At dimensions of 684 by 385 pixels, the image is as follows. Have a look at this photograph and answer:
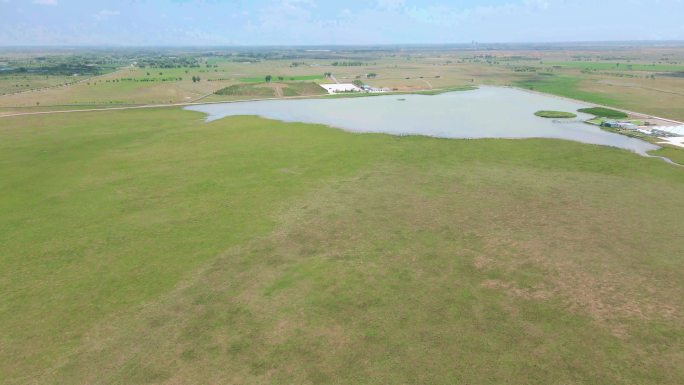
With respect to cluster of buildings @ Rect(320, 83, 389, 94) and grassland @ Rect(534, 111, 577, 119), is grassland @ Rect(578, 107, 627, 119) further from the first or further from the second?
cluster of buildings @ Rect(320, 83, 389, 94)

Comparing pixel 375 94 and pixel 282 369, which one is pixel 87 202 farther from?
pixel 375 94

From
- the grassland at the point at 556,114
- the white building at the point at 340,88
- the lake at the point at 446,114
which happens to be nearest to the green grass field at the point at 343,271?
the lake at the point at 446,114

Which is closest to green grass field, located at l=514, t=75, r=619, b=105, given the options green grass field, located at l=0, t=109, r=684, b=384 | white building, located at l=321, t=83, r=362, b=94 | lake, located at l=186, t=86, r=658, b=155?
lake, located at l=186, t=86, r=658, b=155

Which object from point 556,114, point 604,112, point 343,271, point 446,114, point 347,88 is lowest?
point 343,271

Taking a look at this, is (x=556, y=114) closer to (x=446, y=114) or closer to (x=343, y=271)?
(x=446, y=114)

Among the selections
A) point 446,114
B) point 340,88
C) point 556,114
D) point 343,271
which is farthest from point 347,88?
point 343,271
